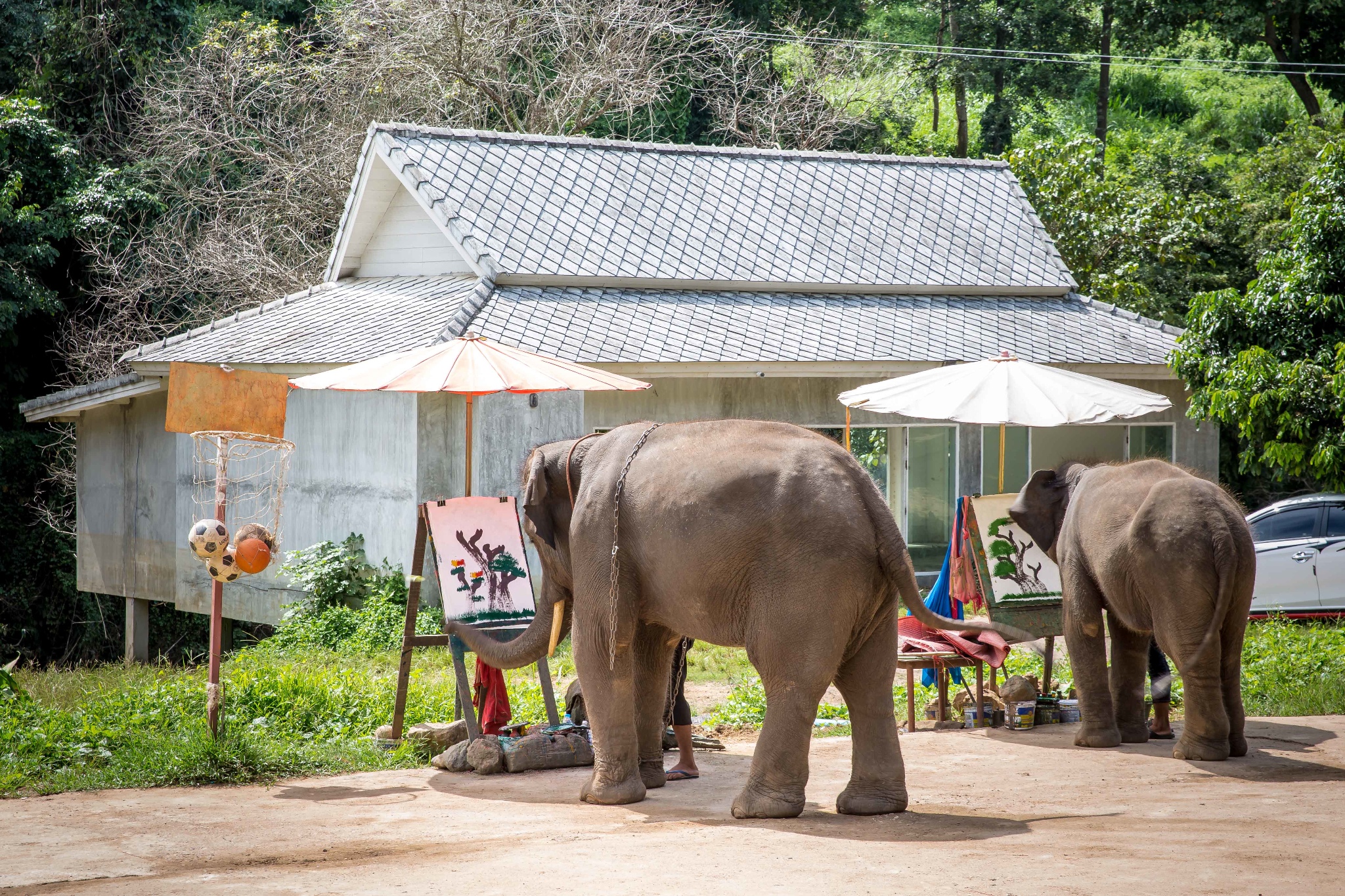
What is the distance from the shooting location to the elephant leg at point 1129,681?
9.05m

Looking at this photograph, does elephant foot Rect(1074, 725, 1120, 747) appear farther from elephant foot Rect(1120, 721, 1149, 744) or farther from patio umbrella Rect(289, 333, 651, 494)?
patio umbrella Rect(289, 333, 651, 494)

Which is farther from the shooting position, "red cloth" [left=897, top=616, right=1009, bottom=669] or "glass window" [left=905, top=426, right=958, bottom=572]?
"glass window" [left=905, top=426, right=958, bottom=572]

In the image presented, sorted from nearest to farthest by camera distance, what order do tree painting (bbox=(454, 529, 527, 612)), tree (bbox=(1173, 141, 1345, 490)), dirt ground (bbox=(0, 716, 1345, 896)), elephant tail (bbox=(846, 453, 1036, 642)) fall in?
1. dirt ground (bbox=(0, 716, 1345, 896))
2. elephant tail (bbox=(846, 453, 1036, 642))
3. tree painting (bbox=(454, 529, 527, 612))
4. tree (bbox=(1173, 141, 1345, 490))

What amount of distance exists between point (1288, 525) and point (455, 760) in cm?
1106

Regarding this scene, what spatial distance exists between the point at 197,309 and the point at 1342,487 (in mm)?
17221

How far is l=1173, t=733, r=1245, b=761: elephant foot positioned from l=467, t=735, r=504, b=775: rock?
3856 millimetres

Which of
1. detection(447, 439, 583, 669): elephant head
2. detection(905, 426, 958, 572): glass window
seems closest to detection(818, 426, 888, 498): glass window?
detection(905, 426, 958, 572): glass window

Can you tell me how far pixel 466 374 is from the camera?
899cm

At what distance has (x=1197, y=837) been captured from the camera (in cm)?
590

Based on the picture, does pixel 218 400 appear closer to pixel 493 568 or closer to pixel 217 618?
pixel 217 618

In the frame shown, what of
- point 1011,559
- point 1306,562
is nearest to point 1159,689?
point 1011,559

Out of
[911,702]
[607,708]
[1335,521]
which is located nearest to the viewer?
[607,708]

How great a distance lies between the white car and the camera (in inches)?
612

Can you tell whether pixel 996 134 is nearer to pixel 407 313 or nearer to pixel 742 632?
pixel 407 313
